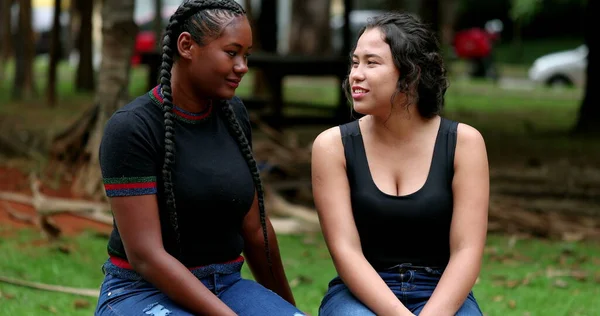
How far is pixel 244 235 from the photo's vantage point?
3.46 meters

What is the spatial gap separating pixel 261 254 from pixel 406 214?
57 centimetres

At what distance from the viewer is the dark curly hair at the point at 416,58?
330 centimetres

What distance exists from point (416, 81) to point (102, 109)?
5.29 meters

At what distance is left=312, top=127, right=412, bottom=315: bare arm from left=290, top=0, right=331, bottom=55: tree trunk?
17.9 metres

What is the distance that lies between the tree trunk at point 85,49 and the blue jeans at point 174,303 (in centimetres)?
1394

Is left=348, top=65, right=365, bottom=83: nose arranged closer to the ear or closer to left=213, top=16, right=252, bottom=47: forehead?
left=213, top=16, right=252, bottom=47: forehead

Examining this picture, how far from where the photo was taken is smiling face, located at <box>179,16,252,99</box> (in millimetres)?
3092

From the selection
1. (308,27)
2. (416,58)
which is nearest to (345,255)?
(416,58)

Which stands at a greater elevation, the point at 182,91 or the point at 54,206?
the point at 182,91

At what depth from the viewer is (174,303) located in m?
3.08

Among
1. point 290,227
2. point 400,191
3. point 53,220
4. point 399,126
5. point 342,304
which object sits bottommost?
point 290,227

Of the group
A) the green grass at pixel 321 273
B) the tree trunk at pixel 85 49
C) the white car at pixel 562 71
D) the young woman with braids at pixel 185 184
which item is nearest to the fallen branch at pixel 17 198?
the green grass at pixel 321 273

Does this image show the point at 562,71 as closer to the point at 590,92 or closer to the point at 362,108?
the point at 590,92

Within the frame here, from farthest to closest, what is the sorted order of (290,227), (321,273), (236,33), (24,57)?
(24,57), (290,227), (321,273), (236,33)
